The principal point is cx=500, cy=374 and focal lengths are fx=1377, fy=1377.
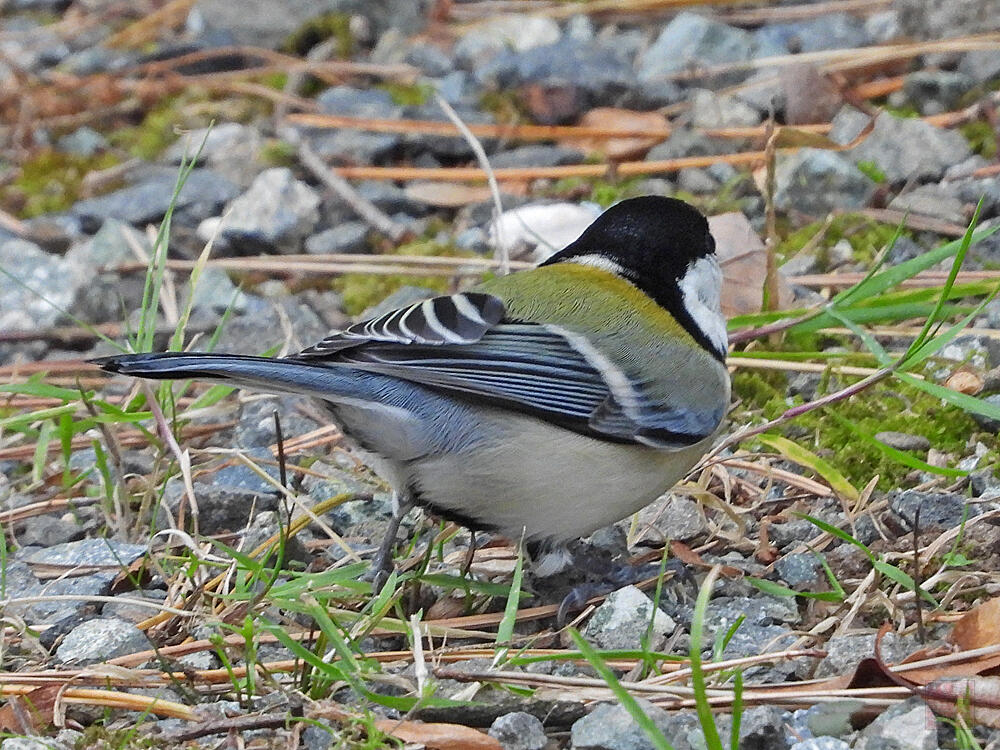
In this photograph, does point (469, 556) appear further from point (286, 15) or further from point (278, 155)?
point (286, 15)

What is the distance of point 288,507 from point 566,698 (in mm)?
978

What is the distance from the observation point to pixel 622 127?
14.6 feet

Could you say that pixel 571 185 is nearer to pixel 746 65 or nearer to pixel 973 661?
pixel 746 65

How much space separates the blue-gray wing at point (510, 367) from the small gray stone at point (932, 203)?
1.44 metres

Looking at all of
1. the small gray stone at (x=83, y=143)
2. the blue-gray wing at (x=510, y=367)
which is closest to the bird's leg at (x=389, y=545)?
the blue-gray wing at (x=510, y=367)

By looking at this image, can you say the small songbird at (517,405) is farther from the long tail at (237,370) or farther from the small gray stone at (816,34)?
the small gray stone at (816,34)

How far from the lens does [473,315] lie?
2436 mm

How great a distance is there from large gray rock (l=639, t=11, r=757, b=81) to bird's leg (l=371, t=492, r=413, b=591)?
266 centimetres

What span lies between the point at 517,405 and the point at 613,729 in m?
0.64

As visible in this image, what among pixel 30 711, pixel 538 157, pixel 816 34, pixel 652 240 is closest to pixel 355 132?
pixel 538 157

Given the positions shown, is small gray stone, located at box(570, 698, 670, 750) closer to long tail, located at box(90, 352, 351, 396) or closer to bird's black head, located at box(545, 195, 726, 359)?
long tail, located at box(90, 352, 351, 396)

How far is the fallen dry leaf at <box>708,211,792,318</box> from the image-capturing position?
3371mm

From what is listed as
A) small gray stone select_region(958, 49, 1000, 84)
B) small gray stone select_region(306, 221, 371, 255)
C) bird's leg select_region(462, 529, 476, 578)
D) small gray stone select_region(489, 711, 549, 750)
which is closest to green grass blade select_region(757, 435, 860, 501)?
bird's leg select_region(462, 529, 476, 578)

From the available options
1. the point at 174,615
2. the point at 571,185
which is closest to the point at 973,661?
the point at 174,615
